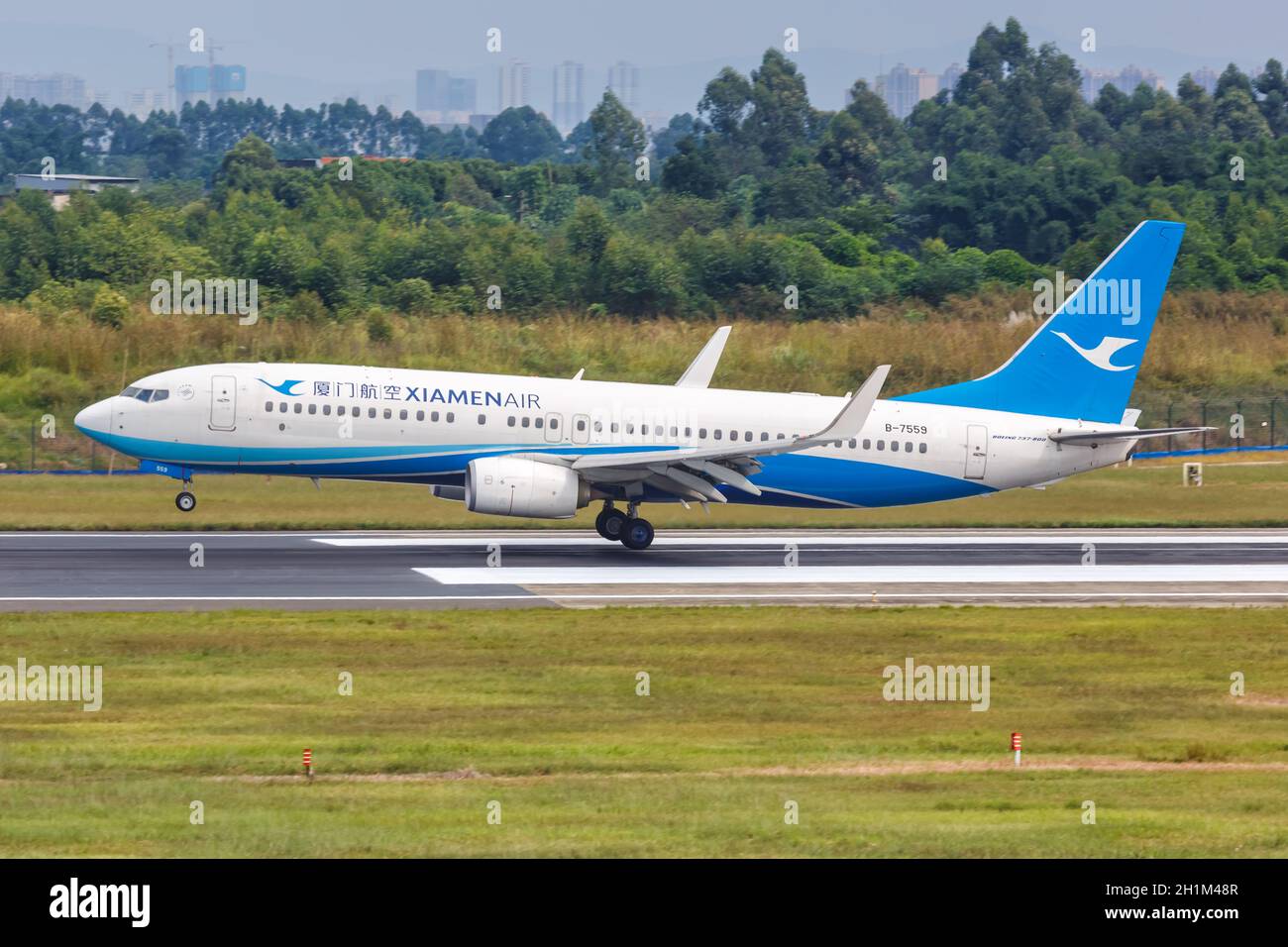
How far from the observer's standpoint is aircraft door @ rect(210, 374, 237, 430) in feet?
124

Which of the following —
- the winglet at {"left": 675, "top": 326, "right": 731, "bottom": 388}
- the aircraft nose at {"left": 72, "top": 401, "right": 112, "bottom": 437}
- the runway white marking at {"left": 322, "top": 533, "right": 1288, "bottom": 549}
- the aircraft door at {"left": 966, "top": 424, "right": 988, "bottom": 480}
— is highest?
Answer: the winglet at {"left": 675, "top": 326, "right": 731, "bottom": 388}

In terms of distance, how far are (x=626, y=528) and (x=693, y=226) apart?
59499 mm

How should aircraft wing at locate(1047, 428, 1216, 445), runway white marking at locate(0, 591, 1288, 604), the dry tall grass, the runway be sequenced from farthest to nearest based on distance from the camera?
→ the dry tall grass, aircraft wing at locate(1047, 428, 1216, 445), the runway, runway white marking at locate(0, 591, 1288, 604)

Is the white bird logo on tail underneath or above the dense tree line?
underneath

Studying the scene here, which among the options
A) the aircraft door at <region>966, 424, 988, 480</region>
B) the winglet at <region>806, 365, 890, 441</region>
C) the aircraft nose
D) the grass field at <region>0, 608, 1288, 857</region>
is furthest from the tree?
the grass field at <region>0, 608, 1288, 857</region>

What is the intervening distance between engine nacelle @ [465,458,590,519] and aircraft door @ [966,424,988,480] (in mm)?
8943

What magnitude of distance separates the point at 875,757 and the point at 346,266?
54.9 metres

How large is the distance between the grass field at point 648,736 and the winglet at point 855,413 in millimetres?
5847

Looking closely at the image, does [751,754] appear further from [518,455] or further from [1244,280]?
[1244,280]

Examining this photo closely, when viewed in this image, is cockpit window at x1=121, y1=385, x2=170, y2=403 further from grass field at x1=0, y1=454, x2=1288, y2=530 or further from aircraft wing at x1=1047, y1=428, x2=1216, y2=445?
aircraft wing at x1=1047, y1=428, x2=1216, y2=445

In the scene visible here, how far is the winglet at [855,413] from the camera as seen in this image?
1403 inches

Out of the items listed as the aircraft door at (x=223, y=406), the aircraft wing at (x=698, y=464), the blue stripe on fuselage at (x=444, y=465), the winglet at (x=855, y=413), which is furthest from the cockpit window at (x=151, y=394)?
the winglet at (x=855, y=413)
